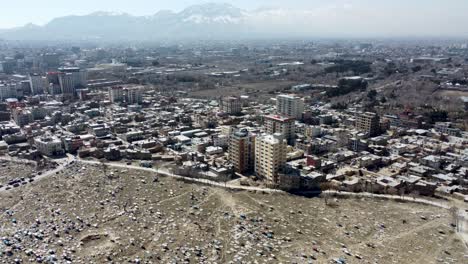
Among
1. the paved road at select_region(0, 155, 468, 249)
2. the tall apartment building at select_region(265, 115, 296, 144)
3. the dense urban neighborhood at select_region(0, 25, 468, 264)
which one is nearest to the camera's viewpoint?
the dense urban neighborhood at select_region(0, 25, 468, 264)

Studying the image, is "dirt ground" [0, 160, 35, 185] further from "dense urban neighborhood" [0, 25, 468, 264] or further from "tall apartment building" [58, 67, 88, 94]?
"tall apartment building" [58, 67, 88, 94]

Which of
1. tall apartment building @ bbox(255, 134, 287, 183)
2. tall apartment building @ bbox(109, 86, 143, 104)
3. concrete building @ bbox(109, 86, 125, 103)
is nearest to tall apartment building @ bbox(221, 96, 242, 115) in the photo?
tall apartment building @ bbox(109, 86, 143, 104)

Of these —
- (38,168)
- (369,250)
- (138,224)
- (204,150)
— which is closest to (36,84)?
(38,168)

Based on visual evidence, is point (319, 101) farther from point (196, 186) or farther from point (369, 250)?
point (369, 250)

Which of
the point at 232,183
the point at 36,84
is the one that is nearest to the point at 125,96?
the point at 36,84

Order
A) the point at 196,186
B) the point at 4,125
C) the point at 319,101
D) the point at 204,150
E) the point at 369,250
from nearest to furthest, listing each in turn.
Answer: the point at 369,250, the point at 196,186, the point at 204,150, the point at 4,125, the point at 319,101

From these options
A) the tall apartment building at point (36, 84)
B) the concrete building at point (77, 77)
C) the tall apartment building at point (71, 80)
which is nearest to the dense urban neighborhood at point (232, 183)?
the tall apartment building at point (36, 84)

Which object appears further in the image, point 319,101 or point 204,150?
point 319,101
